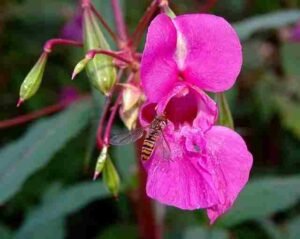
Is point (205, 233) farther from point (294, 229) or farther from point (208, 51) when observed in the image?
point (208, 51)

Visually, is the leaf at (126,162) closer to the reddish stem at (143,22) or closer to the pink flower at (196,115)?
the reddish stem at (143,22)

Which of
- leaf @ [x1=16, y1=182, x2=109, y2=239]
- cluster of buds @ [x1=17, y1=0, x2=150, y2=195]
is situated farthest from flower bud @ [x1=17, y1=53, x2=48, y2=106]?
leaf @ [x1=16, y1=182, x2=109, y2=239]

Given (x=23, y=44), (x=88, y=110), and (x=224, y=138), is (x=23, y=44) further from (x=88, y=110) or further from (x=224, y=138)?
(x=224, y=138)

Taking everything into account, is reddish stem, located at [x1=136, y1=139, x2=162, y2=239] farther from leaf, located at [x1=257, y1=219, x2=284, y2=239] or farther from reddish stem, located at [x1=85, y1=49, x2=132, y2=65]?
reddish stem, located at [x1=85, y1=49, x2=132, y2=65]

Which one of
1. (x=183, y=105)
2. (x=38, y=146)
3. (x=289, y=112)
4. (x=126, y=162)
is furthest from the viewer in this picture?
(x=289, y=112)

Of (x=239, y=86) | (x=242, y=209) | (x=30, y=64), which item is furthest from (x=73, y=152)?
(x=242, y=209)

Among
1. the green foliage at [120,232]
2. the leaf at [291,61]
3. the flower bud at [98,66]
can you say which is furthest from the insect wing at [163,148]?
the leaf at [291,61]

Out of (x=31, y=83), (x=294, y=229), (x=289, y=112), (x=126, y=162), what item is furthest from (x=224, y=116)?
(x=289, y=112)
